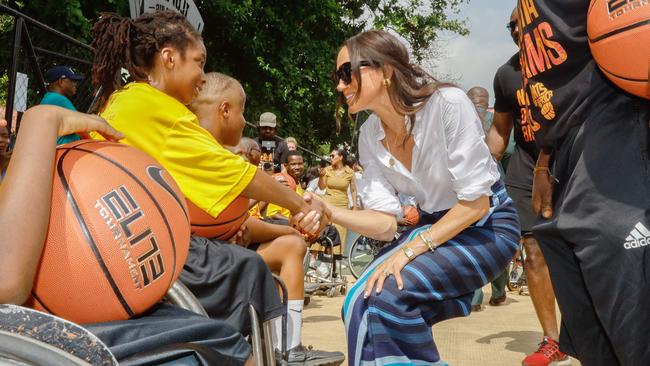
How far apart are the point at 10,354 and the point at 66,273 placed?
1.20 ft

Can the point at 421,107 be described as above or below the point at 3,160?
above

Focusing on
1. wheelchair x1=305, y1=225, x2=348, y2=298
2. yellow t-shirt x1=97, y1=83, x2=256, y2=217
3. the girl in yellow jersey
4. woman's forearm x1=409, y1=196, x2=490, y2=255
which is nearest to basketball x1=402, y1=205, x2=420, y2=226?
woman's forearm x1=409, y1=196, x2=490, y2=255

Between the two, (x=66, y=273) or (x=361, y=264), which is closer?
(x=66, y=273)

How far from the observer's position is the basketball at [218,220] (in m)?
3.44

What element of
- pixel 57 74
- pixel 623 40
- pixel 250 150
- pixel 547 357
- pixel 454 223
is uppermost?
pixel 623 40

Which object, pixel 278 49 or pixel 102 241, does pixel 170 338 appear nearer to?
pixel 102 241

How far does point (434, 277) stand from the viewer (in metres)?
3.11

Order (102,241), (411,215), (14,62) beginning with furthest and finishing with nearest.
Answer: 1. (14,62)
2. (411,215)
3. (102,241)

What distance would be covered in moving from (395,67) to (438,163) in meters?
0.50

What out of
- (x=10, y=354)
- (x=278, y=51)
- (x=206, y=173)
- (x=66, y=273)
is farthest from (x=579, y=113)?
(x=278, y=51)

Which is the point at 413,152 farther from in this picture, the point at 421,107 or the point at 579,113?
the point at 579,113

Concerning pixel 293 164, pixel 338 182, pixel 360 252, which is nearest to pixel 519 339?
pixel 293 164

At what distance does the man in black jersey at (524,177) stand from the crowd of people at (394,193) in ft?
4.72

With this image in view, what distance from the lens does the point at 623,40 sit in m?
2.38
